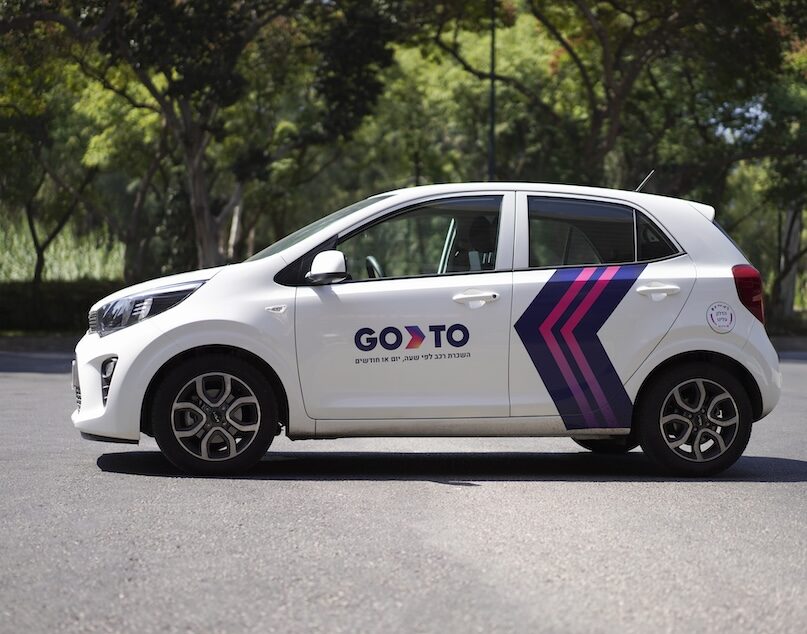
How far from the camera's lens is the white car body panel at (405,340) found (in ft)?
27.5

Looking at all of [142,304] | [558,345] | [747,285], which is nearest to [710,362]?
[747,285]

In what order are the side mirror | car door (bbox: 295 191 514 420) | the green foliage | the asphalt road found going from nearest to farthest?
the asphalt road < the side mirror < car door (bbox: 295 191 514 420) < the green foliage

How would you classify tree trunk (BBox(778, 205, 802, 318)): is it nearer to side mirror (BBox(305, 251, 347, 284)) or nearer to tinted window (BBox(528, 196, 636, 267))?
tinted window (BBox(528, 196, 636, 267))

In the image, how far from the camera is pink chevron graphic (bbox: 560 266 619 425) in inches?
337

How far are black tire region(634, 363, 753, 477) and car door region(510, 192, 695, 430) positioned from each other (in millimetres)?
170

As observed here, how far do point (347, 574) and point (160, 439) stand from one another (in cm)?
292

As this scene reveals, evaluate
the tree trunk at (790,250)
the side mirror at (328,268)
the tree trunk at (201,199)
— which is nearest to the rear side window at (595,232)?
the side mirror at (328,268)

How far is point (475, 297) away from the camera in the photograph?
8.48 meters

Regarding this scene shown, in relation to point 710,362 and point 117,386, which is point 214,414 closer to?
point 117,386

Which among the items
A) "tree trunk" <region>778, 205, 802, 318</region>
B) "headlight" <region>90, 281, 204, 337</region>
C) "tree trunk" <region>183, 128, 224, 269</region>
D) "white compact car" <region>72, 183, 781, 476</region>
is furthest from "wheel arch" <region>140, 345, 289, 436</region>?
"tree trunk" <region>778, 205, 802, 318</region>

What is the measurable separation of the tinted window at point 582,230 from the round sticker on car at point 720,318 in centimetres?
57

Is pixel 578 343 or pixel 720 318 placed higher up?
pixel 720 318

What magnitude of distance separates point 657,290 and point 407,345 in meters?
1.52

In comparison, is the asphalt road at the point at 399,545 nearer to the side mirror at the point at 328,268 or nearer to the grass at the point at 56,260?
the side mirror at the point at 328,268
